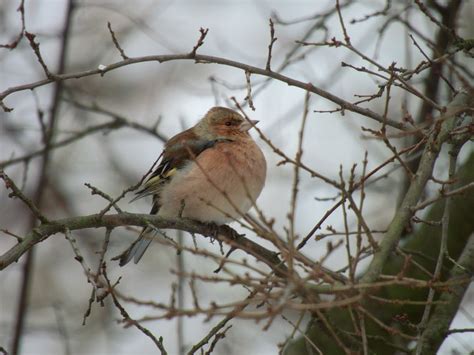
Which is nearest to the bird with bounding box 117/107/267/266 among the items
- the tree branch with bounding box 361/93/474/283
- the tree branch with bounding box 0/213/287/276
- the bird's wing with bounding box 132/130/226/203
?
the bird's wing with bounding box 132/130/226/203

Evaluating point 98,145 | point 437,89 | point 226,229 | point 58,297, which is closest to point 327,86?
point 437,89

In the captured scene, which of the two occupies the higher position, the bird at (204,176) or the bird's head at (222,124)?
the bird's head at (222,124)

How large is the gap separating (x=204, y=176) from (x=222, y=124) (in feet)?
3.54

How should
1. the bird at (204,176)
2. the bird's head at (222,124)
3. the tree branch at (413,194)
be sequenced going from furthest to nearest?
the bird's head at (222,124), the bird at (204,176), the tree branch at (413,194)

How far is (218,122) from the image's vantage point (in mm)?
7188

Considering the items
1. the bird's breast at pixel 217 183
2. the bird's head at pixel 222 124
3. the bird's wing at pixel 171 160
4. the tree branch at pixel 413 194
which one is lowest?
the tree branch at pixel 413 194

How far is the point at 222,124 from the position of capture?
7.17 m

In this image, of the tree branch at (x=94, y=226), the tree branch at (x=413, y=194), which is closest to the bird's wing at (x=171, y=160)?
the tree branch at (x=94, y=226)

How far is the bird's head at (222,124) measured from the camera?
6.99m

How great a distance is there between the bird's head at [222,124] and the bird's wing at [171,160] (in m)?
0.24

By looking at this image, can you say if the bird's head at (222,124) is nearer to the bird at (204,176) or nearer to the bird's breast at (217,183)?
the bird at (204,176)

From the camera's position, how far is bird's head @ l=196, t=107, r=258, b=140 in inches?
275

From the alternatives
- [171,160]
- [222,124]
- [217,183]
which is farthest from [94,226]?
[222,124]

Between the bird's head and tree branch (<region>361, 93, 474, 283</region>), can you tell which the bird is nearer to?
the bird's head
